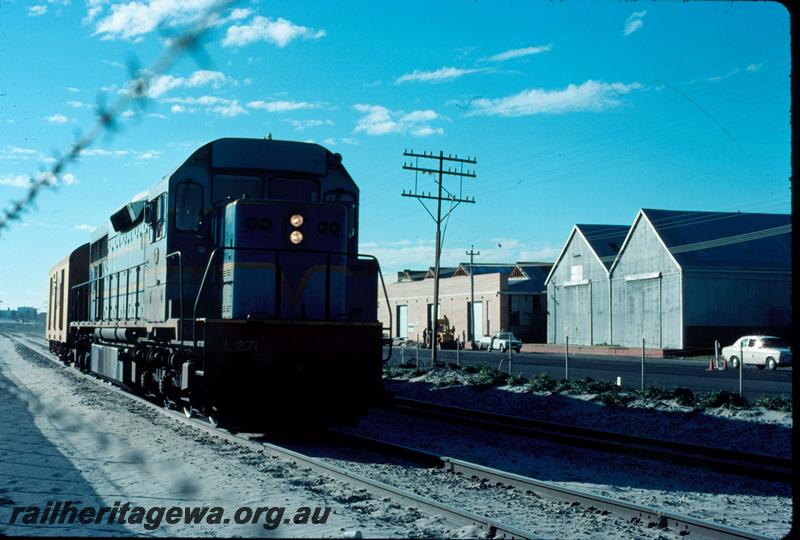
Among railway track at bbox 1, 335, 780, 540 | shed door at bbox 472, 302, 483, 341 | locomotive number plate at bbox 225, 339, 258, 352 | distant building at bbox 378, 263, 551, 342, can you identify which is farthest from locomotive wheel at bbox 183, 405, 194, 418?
shed door at bbox 472, 302, 483, 341

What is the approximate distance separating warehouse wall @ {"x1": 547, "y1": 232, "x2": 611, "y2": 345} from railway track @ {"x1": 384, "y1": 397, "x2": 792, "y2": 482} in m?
39.7

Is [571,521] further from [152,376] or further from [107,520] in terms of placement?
[152,376]

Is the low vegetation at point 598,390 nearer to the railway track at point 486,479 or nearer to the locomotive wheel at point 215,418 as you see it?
the railway track at point 486,479

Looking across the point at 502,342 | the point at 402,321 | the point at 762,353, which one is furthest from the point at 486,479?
the point at 402,321

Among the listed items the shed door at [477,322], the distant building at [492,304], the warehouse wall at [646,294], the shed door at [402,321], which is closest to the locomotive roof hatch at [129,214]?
the warehouse wall at [646,294]

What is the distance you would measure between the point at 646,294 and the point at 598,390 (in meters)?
34.0

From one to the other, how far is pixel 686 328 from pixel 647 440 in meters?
36.5

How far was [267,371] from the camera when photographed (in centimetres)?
1034

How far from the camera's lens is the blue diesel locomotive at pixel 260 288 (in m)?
10.4

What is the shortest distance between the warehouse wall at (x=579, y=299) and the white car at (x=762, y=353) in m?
16.3

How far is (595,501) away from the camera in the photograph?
7.29 meters

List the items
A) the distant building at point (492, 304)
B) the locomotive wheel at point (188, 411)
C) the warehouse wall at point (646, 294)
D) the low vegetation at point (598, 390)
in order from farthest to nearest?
the distant building at point (492, 304)
the warehouse wall at point (646, 294)
the low vegetation at point (598, 390)
the locomotive wheel at point (188, 411)

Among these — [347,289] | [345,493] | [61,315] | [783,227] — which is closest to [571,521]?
[345,493]

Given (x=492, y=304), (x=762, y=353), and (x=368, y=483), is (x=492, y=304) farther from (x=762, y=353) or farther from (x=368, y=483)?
(x=368, y=483)
